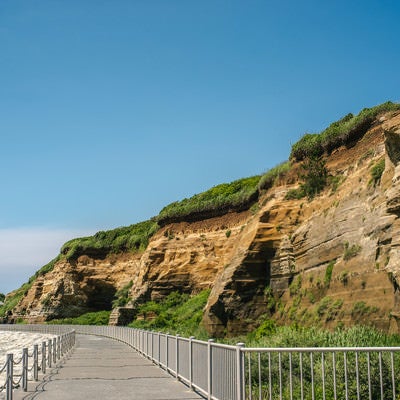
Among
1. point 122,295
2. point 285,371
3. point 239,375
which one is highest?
point 122,295

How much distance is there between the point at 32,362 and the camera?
2898 centimetres

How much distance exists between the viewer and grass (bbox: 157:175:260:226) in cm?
5212

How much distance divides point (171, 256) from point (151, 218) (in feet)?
69.9

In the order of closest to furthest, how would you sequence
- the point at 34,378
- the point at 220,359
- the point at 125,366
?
the point at 220,359, the point at 34,378, the point at 125,366

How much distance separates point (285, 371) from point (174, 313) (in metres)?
38.3

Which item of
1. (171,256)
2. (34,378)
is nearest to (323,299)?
(34,378)

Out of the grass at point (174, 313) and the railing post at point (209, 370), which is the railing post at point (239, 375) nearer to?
the railing post at point (209, 370)

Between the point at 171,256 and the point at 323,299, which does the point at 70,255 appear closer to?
the point at 171,256

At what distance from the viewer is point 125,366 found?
21953mm

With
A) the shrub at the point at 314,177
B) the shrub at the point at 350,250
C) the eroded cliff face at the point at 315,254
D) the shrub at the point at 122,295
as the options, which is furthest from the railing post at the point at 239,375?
the shrub at the point at 122,295

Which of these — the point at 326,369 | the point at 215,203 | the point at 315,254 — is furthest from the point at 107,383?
the point at 215,203

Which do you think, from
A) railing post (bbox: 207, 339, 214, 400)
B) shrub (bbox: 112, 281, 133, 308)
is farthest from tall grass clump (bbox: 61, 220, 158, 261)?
railing post (bbox: 207, 339, 214, 400)

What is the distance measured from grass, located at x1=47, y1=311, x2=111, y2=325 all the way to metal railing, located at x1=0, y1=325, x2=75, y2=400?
35.2 m

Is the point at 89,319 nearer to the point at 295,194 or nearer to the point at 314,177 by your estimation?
the point at 295,194
